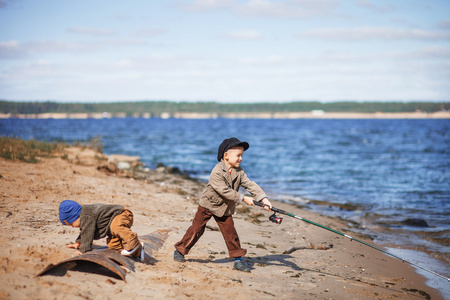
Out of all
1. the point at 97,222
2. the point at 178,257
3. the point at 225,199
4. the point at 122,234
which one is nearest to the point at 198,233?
the point at 178,257

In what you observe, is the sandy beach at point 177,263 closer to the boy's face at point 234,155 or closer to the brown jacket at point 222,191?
the brown jacket at point 222,191

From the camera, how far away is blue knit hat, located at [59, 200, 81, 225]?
16.6 ft

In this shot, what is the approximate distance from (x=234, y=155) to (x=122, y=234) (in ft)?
5.85

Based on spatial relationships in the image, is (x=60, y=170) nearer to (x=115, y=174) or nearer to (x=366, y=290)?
(x=115, y=174)

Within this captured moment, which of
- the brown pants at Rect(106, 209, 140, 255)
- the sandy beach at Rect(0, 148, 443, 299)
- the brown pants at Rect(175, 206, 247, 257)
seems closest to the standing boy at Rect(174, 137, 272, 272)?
the brown pants at Rect(175, 206, 247, 257)

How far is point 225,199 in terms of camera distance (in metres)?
5.72

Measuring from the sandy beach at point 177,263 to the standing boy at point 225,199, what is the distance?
10.0 inches

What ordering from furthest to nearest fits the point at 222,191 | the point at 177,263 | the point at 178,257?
1. the point at 178,257
2. the point at 177,263
3. the point at 222,191

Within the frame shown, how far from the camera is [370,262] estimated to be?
7.44m

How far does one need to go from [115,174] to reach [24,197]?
5239 mm

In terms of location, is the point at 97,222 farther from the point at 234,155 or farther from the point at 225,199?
the point at 234,155

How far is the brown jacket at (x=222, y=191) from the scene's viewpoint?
18.2ft

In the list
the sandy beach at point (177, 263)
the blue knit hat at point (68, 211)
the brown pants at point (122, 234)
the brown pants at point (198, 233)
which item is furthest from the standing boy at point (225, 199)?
the blue knit hat at point (68, 211)

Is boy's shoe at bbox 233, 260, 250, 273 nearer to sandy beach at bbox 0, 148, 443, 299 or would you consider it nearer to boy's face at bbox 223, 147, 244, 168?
sandy beach at bbox 0, 148, 443, 299
